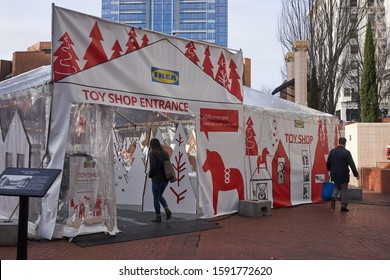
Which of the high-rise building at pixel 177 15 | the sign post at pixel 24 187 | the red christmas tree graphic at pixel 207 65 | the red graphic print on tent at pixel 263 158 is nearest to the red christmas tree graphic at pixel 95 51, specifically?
the red christmas tree graphic at pixel 207 65

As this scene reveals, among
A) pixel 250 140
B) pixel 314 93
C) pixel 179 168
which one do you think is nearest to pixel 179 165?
pixel 179 168

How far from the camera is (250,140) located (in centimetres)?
1155

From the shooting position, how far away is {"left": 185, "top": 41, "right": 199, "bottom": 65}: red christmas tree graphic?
10195mm

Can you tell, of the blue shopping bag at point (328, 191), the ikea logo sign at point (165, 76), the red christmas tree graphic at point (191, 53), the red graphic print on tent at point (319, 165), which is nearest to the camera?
the ikea logo sign at point (165, 76)

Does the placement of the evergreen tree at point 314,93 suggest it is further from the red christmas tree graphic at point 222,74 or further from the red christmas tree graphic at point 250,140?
the red christmas tree graphic at point 222,74

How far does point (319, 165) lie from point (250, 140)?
11.7 ft

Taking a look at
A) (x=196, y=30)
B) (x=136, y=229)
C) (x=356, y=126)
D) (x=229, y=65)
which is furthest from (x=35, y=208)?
(x=196, y=30)

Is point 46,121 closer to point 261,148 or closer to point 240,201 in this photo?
point 240,201

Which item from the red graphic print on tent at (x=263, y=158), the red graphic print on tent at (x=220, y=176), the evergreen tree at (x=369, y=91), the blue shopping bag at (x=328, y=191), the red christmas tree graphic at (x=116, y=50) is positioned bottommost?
the blue shopping bag at (x=328, y=191)

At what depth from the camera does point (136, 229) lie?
890 centimetres

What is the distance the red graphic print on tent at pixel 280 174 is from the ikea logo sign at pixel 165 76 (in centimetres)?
365

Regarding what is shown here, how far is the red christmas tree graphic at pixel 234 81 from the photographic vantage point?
11203mm

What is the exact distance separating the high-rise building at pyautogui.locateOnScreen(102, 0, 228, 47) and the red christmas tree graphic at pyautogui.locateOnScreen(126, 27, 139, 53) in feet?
442

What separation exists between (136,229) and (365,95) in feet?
57.3
